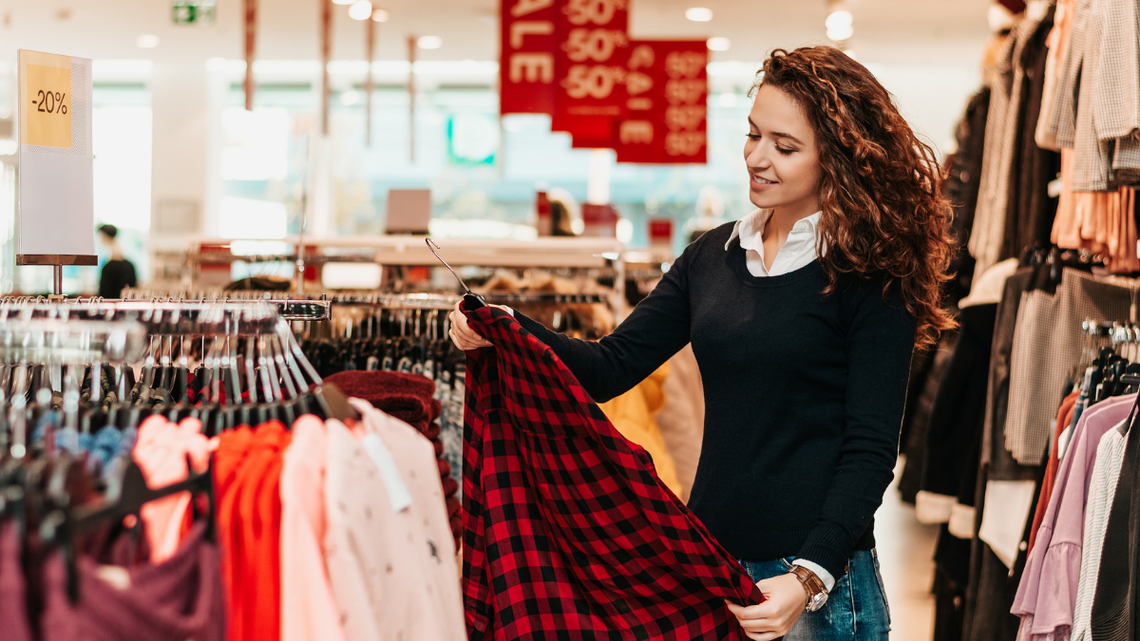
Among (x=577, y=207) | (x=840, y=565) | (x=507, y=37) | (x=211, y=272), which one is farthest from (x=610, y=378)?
(x=577, y=207)

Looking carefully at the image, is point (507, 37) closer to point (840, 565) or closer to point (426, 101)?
→ point (840, 565)

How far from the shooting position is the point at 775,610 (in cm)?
146

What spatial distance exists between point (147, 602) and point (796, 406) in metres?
1.07

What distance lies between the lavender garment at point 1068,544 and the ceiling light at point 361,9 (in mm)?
7514

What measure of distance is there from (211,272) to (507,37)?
2.67 metres

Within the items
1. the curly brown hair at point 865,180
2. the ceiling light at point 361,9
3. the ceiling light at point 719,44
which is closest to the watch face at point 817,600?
the curly brown hair at point 865,180

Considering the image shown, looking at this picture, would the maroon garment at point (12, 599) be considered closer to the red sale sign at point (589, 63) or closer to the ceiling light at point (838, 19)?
the red sale sign at point (589, 63)

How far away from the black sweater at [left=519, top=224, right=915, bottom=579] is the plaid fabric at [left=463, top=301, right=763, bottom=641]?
135 millimetres

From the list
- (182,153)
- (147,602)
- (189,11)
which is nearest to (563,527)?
(147,602)

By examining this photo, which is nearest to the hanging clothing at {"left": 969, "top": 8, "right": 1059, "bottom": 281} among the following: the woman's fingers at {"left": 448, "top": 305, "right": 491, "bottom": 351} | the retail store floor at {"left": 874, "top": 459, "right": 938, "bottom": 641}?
the retail store floor at {"left": 874, "top": 459, "right": 938, "bottom": 641}

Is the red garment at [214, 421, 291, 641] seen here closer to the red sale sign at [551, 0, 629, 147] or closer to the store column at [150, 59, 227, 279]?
the red sale sign at [551, 0, 629, 147]

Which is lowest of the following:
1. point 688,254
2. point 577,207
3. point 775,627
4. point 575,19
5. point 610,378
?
point 775,627

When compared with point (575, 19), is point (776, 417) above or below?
below

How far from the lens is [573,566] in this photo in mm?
1657
